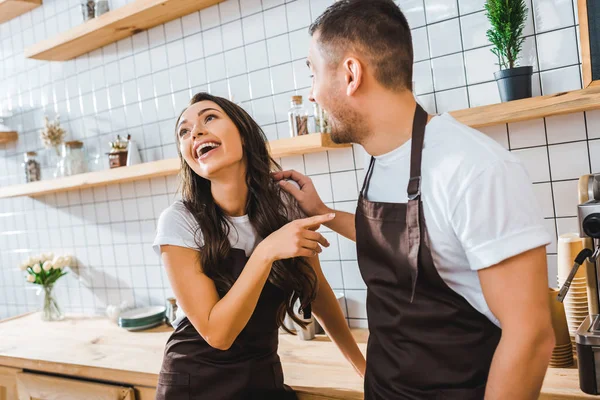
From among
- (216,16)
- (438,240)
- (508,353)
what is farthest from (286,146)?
(508,353)

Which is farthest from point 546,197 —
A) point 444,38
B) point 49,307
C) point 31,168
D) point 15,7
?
point 15,7

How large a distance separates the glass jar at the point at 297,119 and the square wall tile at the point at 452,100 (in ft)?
1.73

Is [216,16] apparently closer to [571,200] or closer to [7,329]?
[571,200]

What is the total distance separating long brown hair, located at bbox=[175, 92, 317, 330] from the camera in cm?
159

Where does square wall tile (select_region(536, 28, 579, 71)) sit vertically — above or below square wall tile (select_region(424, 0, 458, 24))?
below

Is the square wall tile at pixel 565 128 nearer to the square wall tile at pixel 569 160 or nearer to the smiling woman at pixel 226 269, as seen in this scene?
the square wall tile at pixel 569 160

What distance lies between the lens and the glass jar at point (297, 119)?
219 cm

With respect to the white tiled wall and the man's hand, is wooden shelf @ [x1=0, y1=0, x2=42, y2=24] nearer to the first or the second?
the white tiled wall

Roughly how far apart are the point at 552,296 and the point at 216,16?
Answer: 184 centimetres

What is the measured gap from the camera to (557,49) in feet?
5.87

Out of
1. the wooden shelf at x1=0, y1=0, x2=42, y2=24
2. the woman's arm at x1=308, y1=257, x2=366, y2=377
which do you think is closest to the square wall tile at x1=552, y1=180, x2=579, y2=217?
the woman's arm at x1=308, y1=257, x2=366, y2=377

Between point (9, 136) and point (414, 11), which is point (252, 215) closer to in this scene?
point (414, 11)

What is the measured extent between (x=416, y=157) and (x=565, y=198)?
0.98 metres

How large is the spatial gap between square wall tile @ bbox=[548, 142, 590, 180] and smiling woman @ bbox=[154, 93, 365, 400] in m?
0.87
